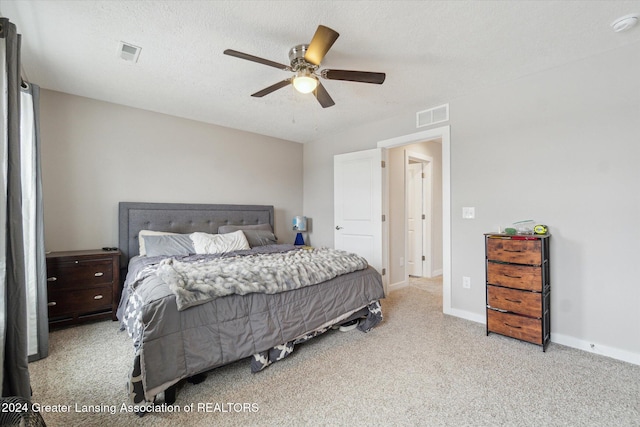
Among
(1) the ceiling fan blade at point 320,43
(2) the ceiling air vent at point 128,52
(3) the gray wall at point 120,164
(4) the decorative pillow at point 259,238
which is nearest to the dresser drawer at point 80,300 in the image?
(3) the gray wall at point 120,164

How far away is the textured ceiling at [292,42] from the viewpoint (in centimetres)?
190

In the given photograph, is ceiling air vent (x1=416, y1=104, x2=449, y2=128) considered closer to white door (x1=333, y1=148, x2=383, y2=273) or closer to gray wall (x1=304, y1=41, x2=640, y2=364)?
gray wall (x1=304, y1=41, x2=640, y2=364)

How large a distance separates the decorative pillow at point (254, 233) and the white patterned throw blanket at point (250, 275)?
1.13 meters

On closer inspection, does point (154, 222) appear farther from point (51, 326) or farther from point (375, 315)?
point (375, 315)

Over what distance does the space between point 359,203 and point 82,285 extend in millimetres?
3413

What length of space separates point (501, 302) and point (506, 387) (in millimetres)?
910

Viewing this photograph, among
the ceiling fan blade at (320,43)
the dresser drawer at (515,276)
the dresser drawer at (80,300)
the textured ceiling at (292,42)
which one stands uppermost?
the textured ceiling at (292,42)

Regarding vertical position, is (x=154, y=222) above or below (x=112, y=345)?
above

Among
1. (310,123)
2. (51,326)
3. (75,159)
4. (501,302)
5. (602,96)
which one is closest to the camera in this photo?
(602,96)

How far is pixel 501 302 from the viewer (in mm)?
2684

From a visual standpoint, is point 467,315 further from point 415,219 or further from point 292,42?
point 292,42

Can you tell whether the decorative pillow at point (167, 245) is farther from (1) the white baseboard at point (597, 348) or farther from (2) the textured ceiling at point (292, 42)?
(1) the white baseboard at point (597, 348)

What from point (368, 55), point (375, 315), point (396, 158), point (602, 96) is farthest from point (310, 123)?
point (602, 96)

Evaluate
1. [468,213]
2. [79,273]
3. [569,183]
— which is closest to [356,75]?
[468,213]
